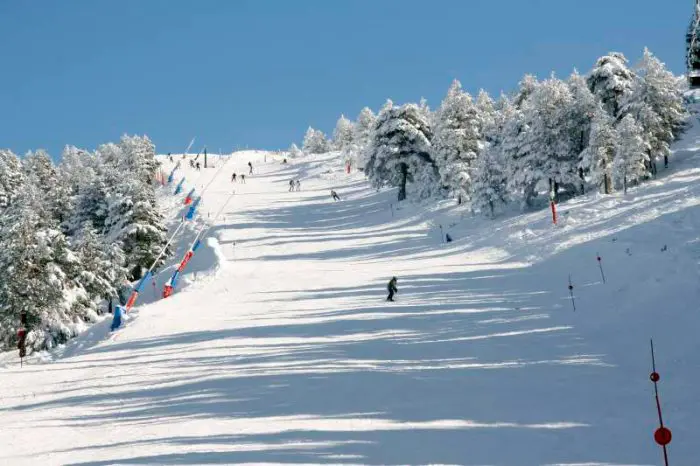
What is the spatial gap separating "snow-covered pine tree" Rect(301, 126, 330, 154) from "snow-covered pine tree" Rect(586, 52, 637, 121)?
3766 inches

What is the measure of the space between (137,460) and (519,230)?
27.9 meters

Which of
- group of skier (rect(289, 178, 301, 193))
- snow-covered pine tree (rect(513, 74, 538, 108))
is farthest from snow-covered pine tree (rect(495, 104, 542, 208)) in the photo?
group of skier (rect(289, 178, 301, 193))

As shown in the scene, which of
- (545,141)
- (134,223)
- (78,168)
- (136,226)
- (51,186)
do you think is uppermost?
(78,168)

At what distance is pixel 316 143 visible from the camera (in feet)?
472

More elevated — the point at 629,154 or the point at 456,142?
the point at 456,142

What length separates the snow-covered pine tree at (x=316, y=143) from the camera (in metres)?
143

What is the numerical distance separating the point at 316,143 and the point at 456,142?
97.5 metres

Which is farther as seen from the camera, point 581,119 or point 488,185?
point 581,119

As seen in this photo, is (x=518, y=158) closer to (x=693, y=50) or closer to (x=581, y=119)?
(x=581, y=119)

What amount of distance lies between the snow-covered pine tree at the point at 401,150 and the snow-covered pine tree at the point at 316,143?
87190mm

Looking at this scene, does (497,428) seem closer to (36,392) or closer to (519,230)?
(36,392)

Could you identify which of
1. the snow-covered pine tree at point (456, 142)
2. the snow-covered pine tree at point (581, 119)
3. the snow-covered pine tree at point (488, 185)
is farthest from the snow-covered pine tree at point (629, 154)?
the snow-covered pine tree at point (456, 142)

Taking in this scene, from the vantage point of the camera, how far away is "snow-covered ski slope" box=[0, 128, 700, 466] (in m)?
10.4

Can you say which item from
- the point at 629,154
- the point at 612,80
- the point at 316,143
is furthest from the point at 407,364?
the point at 316,143
